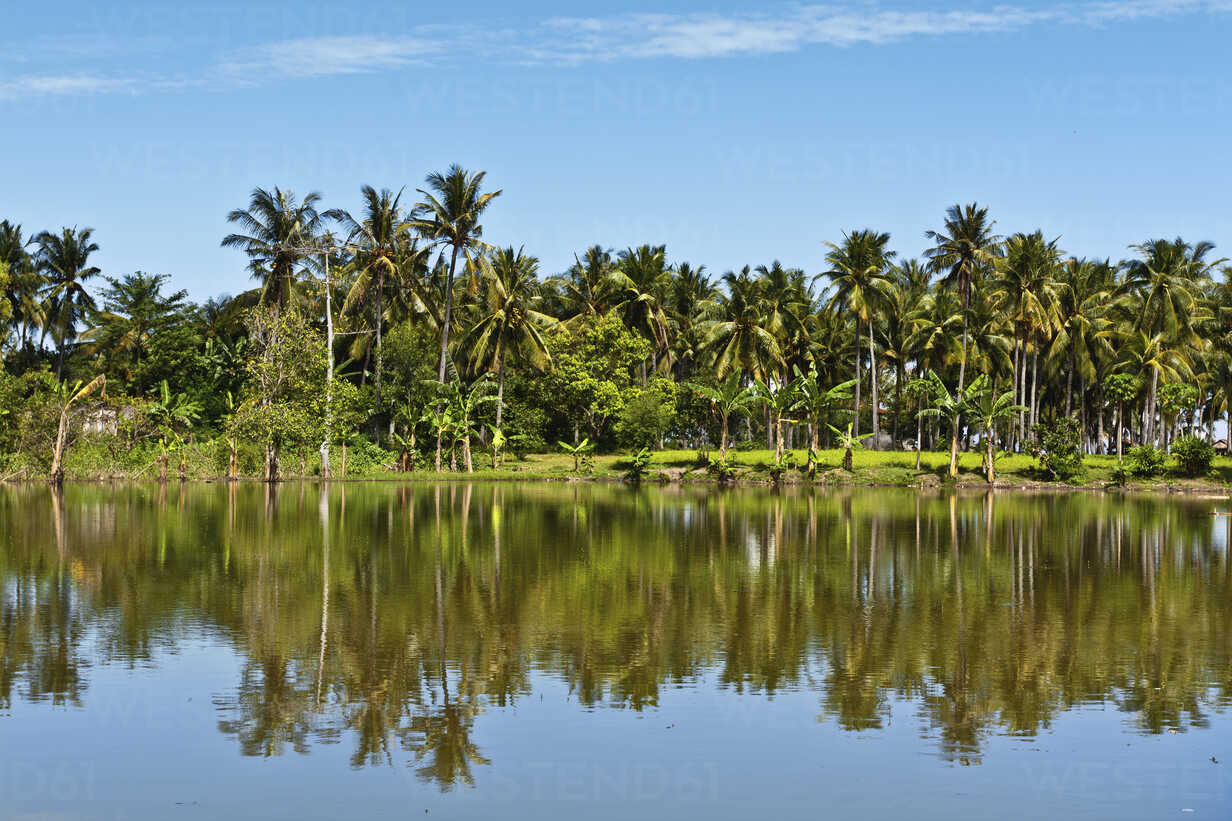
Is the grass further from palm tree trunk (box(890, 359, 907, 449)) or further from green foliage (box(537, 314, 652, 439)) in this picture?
palm tree trunk (box(890, 359, 907, 449))

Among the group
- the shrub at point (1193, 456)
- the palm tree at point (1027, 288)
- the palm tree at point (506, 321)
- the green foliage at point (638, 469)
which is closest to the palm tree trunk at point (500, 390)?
the palm tree at point (506, 321)

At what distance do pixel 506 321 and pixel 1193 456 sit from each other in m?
38.1

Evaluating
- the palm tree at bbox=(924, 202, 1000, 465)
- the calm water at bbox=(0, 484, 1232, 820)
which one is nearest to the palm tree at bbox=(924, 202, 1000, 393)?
the palm tree at bbox=(924, 202, 1000, 465)

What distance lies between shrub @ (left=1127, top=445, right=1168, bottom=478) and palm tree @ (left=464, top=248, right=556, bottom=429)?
33291 millimetres

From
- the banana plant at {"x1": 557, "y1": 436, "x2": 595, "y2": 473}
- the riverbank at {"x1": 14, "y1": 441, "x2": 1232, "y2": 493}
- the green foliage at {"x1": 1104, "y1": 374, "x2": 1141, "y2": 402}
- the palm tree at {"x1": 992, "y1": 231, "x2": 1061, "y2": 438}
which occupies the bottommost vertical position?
the riverbank at {"x1": 14, "y1": 441, "x2": 1232, "y2": 493}

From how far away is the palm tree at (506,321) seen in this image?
69.1 metres

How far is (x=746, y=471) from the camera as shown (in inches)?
2731

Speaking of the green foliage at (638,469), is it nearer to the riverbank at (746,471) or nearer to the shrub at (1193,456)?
the riverbank at (746,471)

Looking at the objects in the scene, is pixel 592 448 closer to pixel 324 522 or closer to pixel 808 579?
pixel 324 522

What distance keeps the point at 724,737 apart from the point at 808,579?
11.4m

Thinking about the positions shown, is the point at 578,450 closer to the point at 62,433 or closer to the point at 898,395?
the point at 62,433

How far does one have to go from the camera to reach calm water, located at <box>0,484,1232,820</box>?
941 cm

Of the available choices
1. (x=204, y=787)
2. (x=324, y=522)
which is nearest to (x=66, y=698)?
(x=204, y=787)

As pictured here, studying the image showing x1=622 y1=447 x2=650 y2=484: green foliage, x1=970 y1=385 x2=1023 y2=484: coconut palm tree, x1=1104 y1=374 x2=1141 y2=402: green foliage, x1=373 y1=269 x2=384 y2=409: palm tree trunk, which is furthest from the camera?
x1=1104 y1=374 x2=1141 y2=402: green foliage
